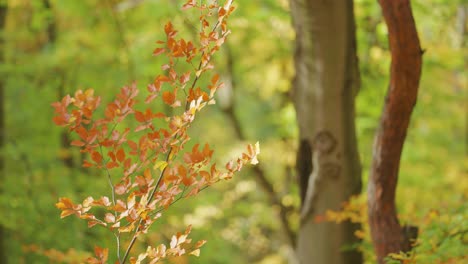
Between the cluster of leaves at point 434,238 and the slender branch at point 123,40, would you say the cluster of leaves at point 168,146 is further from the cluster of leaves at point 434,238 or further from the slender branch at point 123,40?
the slender branch at point 123,40

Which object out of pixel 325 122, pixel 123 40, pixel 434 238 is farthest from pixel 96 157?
pixel 123 40

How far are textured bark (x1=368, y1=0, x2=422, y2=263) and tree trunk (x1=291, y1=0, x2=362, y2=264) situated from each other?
643 mm

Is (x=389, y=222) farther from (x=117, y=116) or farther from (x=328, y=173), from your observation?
(x=117, y=116)

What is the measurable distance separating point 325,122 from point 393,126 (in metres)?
0.81

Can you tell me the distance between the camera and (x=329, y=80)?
3.40 m

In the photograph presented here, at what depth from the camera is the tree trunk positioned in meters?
3.25

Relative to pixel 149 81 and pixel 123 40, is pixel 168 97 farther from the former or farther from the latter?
pixel 149 81

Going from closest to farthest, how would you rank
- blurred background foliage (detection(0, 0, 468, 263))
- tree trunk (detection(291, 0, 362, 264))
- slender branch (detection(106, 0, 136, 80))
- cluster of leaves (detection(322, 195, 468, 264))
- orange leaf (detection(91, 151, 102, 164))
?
orange leaf (detection(91, 151, 102, 164))
cluster of leaves (detection(322, 195, 468, 264))
tree trunk (detection(291, 0, 362, 264))
blurred background foliage (detection(0, 0, 468, 263))
slender branch (detection(106, 0, 136, 80))

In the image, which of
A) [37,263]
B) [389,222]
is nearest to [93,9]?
[37,263]

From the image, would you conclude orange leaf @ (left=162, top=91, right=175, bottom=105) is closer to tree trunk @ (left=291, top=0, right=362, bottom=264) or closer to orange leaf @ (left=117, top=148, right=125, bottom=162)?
orange leaf @ (left=117, top=148, right=125, bottom=162)

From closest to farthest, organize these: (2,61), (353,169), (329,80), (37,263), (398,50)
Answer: (398,50), (329,80), (353,169), (37,263), (2,61)

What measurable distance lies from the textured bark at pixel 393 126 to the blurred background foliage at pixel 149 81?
1453mm

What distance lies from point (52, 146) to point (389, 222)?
723cm

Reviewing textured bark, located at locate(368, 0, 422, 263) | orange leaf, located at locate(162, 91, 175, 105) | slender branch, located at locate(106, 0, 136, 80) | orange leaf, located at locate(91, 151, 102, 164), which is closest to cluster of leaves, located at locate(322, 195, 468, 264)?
textured bark, located at locate(368, 0, 422, 263)
